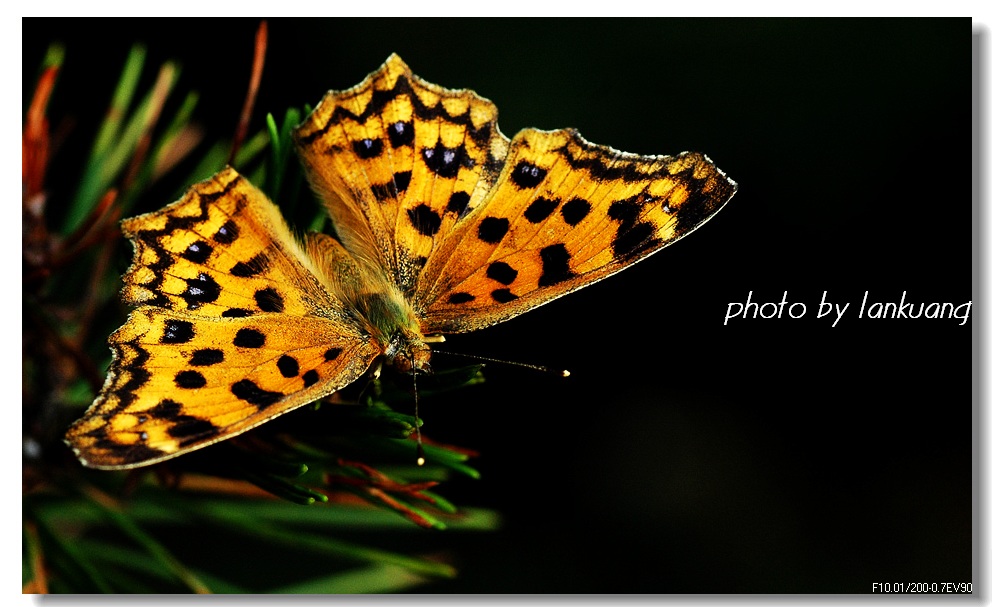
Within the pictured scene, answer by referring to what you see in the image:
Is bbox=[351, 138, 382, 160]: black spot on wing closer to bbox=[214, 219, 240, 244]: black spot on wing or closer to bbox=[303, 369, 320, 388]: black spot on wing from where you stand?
bbox=[214, 219, 240, 244]: black spot on wing

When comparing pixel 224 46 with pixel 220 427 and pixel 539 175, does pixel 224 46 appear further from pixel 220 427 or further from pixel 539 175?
pixel 220 427

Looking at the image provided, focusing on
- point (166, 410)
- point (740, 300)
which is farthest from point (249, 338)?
point (740, 300)

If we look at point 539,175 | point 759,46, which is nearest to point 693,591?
point 759,46

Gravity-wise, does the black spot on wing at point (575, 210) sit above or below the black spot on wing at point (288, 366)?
above

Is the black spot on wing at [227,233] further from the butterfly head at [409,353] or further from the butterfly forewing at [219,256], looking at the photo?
the butterfly head at [409,353]

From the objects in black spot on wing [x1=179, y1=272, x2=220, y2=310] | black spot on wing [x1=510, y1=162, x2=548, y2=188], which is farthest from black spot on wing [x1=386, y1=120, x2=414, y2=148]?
black spot on wing [x1=179, y1=272, x2=220, y2=310]

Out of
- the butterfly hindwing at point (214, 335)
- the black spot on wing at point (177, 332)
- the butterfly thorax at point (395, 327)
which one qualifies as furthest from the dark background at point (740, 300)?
the black spot on wing at point (177, 332)
